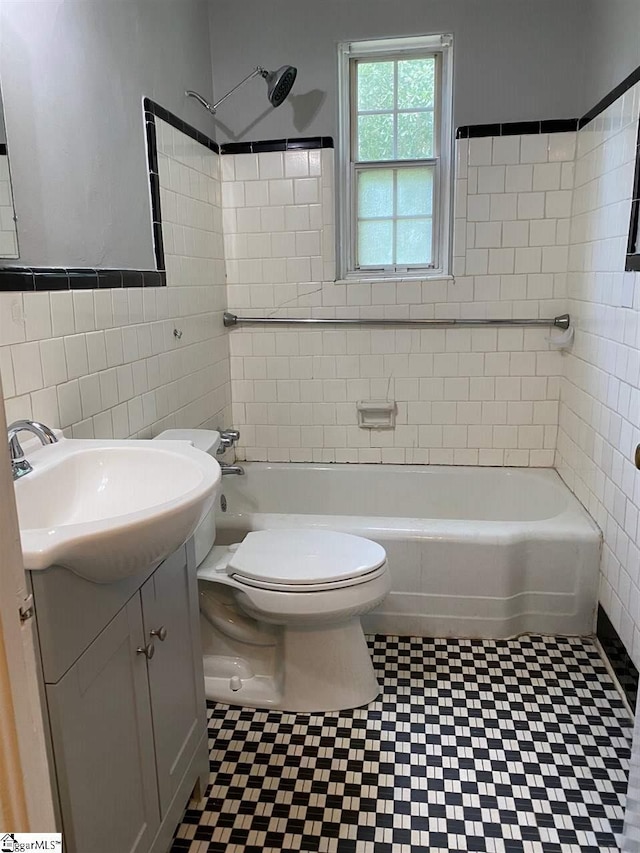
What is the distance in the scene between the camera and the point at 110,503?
1.49m

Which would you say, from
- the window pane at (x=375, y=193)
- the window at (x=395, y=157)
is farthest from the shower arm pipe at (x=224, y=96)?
the window pane at (x=375, y=193)

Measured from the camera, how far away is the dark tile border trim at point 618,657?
2014 millimetres

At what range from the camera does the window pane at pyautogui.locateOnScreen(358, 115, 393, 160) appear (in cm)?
304

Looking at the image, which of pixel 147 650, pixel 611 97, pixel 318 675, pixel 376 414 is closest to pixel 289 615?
pixel 318 675

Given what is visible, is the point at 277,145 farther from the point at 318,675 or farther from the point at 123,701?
the point at 123,701

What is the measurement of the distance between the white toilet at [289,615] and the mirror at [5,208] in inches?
31.7

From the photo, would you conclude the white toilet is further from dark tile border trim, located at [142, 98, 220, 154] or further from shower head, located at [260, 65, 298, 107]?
shower head, located at [260, 65, 298, 107]

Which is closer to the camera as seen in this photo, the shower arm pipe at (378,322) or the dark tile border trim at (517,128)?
the dark tile border trim at (517,128)

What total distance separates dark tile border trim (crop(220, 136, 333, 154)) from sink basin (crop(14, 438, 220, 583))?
1.96m

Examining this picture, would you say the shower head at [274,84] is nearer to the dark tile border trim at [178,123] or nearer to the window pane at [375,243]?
the dark tile border trim at [178,123]

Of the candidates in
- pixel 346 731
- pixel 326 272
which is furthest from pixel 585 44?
pixel 346 731

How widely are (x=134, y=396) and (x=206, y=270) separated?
930 mm

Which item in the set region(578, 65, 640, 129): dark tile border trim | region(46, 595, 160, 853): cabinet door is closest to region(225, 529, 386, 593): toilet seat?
region(46, 595, 160, 853): cabinet door

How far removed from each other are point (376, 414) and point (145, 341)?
1.33 meters
